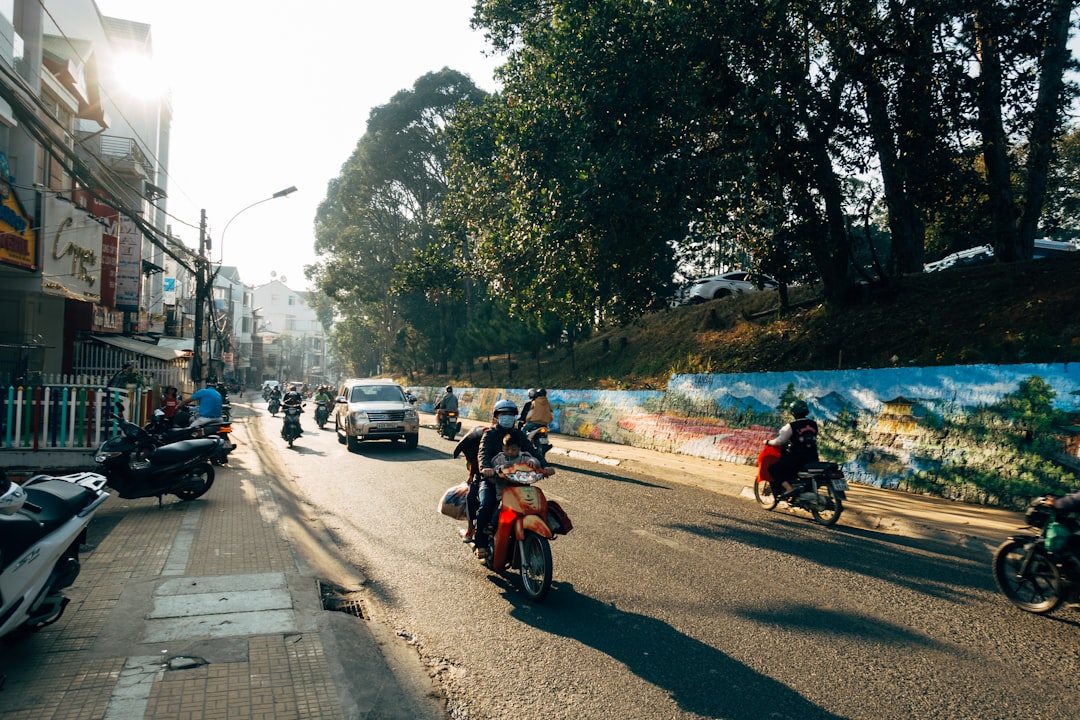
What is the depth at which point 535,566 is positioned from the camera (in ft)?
19.4

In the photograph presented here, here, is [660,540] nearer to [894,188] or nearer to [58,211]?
[894,188]

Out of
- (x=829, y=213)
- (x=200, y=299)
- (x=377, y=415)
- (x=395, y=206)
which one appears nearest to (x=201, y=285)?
(x=200, y=299)

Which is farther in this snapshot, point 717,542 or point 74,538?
point 717,542

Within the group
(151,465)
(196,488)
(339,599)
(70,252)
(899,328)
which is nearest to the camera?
(339,599)

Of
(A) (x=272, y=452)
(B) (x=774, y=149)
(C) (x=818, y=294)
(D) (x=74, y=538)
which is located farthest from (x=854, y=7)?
(A) (x=272, y=452)

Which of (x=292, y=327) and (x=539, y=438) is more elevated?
(x=292, y=327)

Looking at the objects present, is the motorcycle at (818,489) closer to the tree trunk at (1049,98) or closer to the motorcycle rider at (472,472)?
the motorcycle rider at (472,472)

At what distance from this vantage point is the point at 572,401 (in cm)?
2386

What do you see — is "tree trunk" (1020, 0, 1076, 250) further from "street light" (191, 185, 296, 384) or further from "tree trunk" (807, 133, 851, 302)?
"street light" (191, 185, 296, 384)

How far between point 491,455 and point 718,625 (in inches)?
96.5

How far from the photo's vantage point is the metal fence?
11.4 meters

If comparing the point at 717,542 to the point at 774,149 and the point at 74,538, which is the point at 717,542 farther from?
the point at 774,149

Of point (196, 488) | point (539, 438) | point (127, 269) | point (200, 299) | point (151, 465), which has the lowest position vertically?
point (196, 488)

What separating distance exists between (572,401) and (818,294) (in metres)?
8.39
